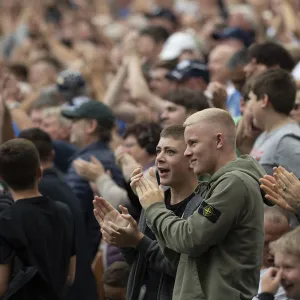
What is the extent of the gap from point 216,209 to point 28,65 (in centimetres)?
819

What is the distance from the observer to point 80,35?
13656mm

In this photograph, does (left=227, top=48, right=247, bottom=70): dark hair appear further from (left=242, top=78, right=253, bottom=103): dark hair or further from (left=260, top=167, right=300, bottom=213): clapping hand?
(left=260, top=167, right=300, bottom=213): clapping hand

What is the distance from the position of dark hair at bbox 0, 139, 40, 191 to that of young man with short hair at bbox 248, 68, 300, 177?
1522mm

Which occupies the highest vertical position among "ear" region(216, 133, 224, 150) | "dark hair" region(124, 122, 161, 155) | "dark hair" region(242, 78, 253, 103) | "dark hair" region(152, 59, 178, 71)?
"ear" region(216, 133, 224, 150)

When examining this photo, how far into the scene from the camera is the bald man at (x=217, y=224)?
457cm

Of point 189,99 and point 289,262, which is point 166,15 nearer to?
point 189,99

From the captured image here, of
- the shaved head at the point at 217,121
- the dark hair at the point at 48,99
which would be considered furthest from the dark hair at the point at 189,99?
the dark hair at the point at 48,99

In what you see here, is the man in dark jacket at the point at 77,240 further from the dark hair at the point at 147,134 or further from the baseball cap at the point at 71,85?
the baseball cap at the point at 71,85

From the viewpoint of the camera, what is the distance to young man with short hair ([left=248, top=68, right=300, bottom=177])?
6.04 m


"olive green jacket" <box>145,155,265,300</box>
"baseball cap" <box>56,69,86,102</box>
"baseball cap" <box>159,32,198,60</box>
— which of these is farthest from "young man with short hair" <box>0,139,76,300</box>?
"baseball cap" <box>159,32,198,60</box>

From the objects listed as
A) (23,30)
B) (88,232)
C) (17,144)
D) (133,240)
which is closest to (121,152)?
(88,232)

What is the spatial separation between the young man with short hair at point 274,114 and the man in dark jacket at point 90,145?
5.57 ft

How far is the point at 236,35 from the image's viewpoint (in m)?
10.3

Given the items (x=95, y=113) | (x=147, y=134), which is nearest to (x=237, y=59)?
(x=95, y=113)
